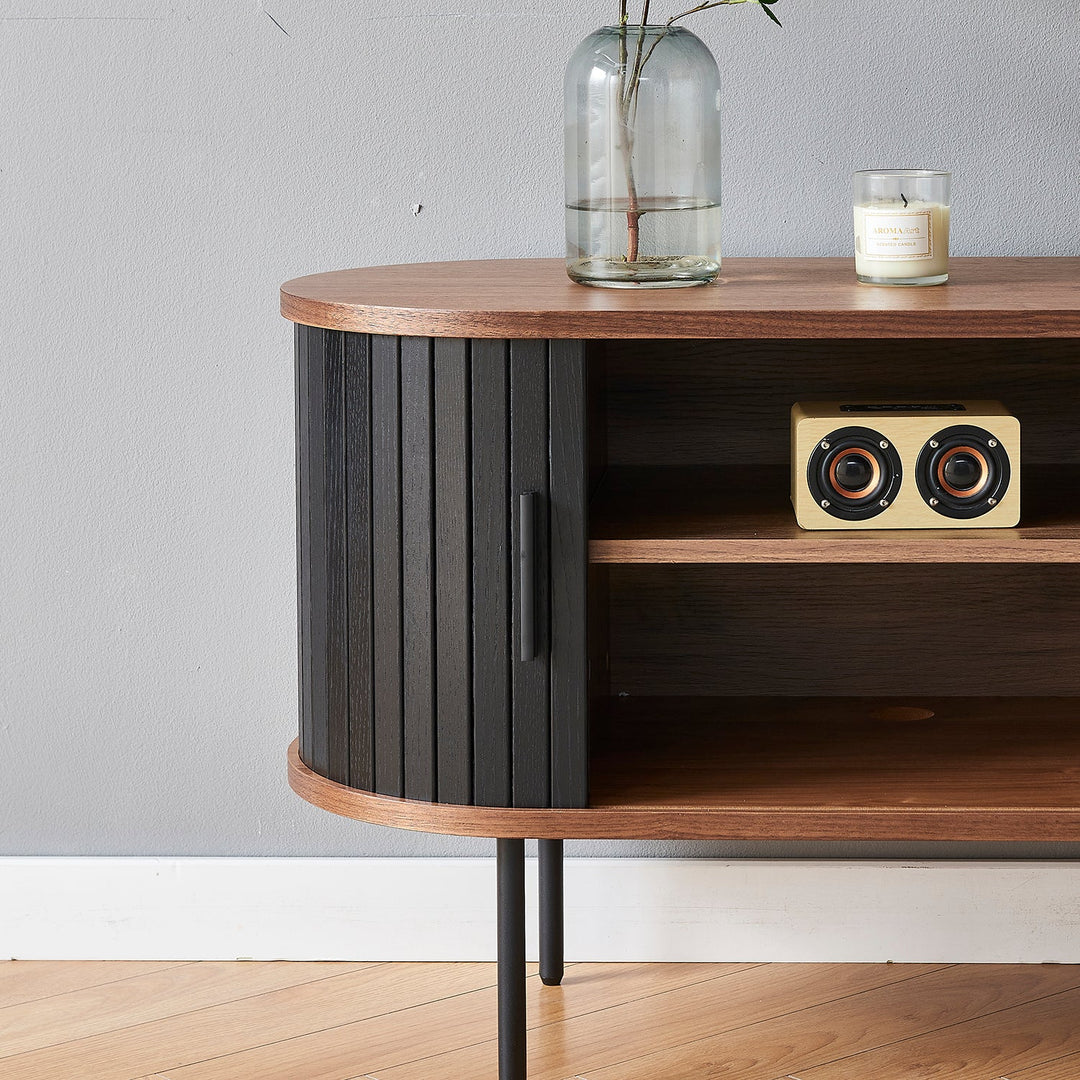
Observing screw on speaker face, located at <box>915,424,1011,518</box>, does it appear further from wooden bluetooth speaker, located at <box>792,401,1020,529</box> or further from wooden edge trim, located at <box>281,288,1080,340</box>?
wooden edge trim, located at <box>281,288,1080,340</box>

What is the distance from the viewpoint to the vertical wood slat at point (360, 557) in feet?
4.08

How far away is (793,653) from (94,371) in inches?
33.8

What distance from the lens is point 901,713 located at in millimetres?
1535

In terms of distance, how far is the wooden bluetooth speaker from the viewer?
4.12ft

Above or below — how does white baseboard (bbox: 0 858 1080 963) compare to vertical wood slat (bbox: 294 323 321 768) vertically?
below

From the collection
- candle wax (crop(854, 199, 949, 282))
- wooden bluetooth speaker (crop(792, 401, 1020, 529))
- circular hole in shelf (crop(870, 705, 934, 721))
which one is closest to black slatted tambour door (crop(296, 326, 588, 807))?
wooden bluetooth speaker (crop(792, 401, 1020, 529))

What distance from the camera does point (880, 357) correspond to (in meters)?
1.56

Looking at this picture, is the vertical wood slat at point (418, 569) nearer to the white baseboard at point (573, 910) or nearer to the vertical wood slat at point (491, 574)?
the vertical wood slat at point (491, 574)

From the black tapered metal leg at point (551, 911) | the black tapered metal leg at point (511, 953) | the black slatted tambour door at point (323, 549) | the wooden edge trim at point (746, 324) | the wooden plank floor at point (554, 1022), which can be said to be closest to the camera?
the wooden edge trim at point (746, 324)

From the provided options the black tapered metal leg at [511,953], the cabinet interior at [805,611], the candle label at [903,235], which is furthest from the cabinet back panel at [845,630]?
the candle label at [903,235]

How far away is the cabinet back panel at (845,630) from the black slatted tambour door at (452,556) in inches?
15.1

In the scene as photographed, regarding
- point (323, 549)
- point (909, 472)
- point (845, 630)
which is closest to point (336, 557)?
point (323, 549)

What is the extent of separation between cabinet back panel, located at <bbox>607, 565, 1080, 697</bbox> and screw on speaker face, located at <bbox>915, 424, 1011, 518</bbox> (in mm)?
353

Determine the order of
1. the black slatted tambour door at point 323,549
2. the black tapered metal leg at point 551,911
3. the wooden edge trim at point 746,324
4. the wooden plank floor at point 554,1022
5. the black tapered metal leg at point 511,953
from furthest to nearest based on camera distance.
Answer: the black tapered metal leg at point 551,911
the wooden plank floor at point 554,1022
the black tapered metal leg at point 511,953
the black slatted tambour door at point 323,549
the wooden edge trim at point 746,324
